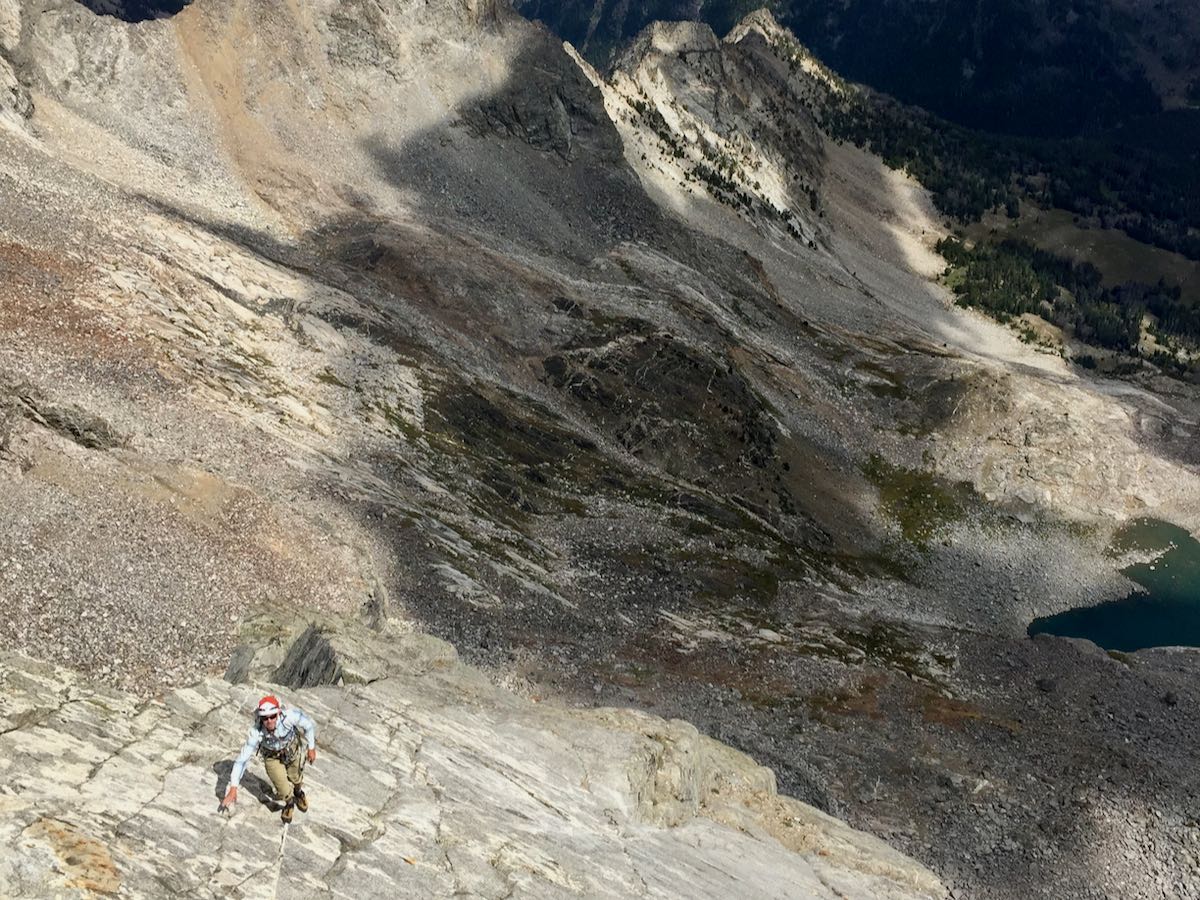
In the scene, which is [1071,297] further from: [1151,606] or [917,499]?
[917,499]

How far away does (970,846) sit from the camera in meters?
34.6

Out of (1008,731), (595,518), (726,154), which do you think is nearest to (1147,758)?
(1008,731)

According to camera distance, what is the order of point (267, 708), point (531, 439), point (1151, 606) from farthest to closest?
point (1151, 606), point (531, 439), point (267, 708)

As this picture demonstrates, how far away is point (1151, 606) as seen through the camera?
72.0 meters

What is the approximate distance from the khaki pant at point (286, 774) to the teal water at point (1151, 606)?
58.9 m

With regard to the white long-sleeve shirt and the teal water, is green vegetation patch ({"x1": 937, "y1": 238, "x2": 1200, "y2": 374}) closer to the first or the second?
the teal water

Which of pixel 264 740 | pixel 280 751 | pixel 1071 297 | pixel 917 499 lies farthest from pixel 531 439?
pixel 1071 297

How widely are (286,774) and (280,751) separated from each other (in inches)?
18.1

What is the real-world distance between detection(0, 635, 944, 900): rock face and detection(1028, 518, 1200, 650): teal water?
44370mm

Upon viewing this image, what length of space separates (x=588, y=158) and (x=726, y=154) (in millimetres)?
36738

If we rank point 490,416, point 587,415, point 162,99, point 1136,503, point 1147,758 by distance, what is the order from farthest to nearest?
point 1136,503 < point 162,99 < point 587,415 < point 490,416 < point 1147,758

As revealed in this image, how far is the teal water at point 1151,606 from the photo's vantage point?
67750 millimetres

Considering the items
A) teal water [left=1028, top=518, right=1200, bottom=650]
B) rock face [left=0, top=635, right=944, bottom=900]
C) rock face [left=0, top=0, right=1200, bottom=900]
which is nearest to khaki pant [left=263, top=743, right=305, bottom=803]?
rock face [left=0, top=635, right=944, bottom=900]

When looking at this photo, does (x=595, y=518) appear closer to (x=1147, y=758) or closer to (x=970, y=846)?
(x=970, y=846)
